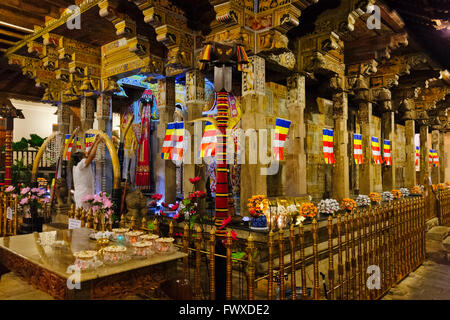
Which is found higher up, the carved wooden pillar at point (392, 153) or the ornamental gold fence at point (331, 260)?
the carved wooden pillar at point (392, 153)

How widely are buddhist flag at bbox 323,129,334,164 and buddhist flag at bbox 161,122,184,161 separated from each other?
14.3 feet

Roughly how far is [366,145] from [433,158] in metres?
10.3

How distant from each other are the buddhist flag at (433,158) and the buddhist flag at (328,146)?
475 inches

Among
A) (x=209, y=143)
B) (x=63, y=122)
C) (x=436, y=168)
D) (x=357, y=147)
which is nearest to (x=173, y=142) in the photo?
(x=209, y=143)

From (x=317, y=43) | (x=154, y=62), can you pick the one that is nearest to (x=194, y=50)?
(x=154, y=62)

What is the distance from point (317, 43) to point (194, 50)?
303 cm

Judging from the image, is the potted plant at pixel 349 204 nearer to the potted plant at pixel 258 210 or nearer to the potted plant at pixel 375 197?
the potted plant at pixel 375 197

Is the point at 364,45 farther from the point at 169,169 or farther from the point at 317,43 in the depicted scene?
the point at 169,169

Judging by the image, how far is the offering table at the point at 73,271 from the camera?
249 cm

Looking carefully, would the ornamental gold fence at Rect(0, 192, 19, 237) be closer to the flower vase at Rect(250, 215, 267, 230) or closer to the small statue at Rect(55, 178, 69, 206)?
the small statue at Rect(55, 178, 69, 206)

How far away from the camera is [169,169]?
26.7 ft

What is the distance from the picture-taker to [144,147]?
1123 cm

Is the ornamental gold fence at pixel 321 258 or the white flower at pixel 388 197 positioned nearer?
the ornamental gold fence at pixel 321 258

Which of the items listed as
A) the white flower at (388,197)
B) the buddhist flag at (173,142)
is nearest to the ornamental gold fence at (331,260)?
the buddhist flag at (173,142)
